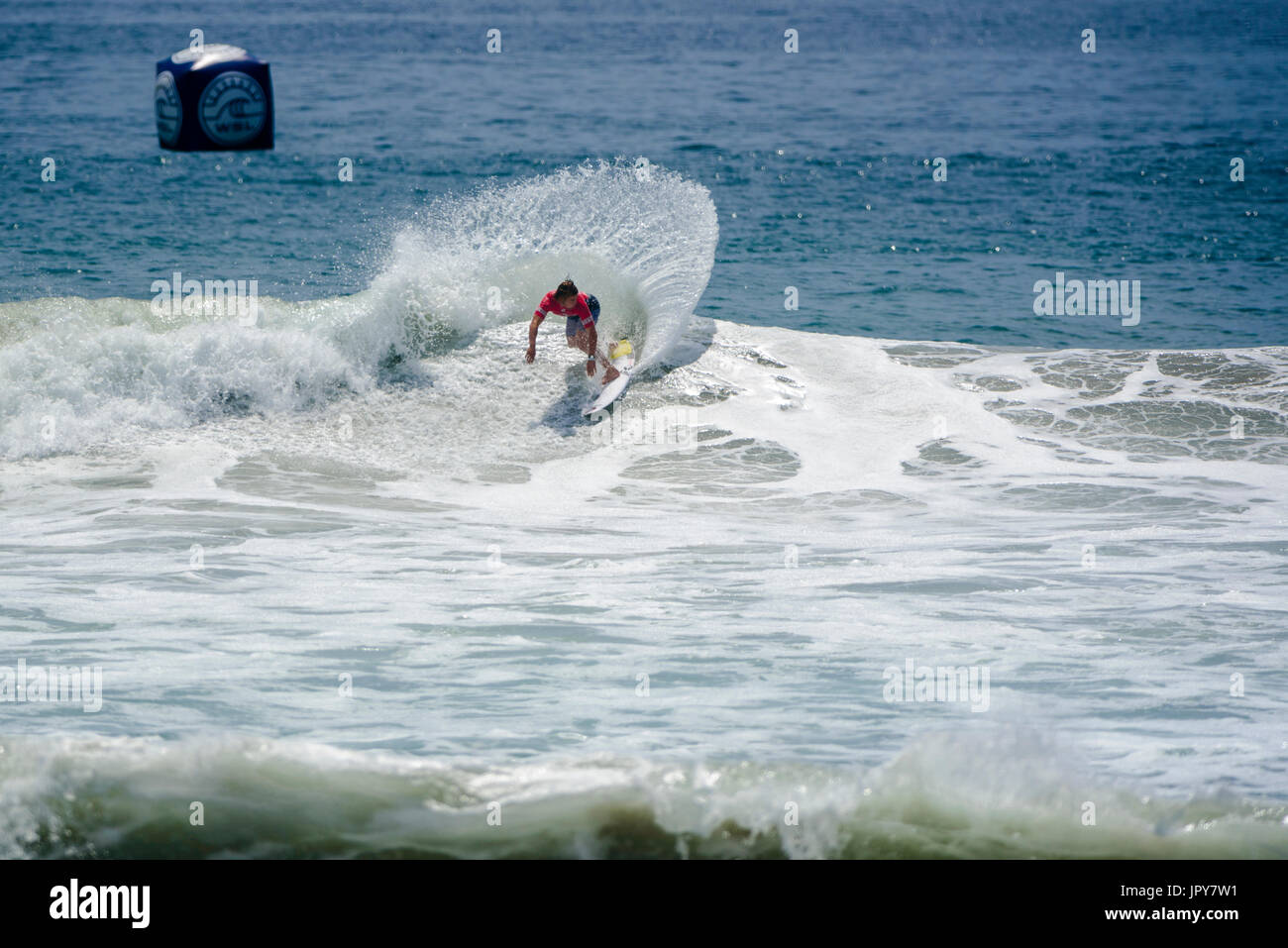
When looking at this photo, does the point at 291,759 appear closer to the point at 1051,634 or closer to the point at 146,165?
the point at 1051,634

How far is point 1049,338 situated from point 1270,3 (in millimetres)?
93091

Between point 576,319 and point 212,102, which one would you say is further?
point 576,319

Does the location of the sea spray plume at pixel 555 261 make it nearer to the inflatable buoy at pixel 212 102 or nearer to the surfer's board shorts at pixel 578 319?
the surfer's board shorts at pixel 578 319

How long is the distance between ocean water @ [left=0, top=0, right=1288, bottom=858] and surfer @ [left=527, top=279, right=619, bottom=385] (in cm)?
53

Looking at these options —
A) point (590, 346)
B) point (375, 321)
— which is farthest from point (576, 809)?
point (375, 321)

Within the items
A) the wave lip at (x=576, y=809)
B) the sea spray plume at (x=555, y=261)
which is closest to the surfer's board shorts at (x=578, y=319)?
the sea spray plume at (x=555, y=261)

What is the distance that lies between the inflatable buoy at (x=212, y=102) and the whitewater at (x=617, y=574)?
2750mm

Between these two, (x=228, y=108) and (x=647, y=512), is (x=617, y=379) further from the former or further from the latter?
(x=228, y=108)

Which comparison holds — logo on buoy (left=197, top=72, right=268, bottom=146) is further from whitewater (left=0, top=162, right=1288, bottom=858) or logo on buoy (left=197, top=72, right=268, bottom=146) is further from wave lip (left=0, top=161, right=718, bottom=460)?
wave lip (left=0, top=161, right=718, bottom=460)

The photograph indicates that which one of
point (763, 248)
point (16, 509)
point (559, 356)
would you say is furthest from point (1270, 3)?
point (16, 509)

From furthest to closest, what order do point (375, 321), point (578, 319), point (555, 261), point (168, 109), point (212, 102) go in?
1. point (555, 261)
2. point (375, 321)
3. point (578, 319)
4. point (168, 109)
5. point (212, 102)

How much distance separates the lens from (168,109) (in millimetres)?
10773

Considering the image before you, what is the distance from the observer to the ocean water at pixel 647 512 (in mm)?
4887

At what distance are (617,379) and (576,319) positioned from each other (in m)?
0.78
